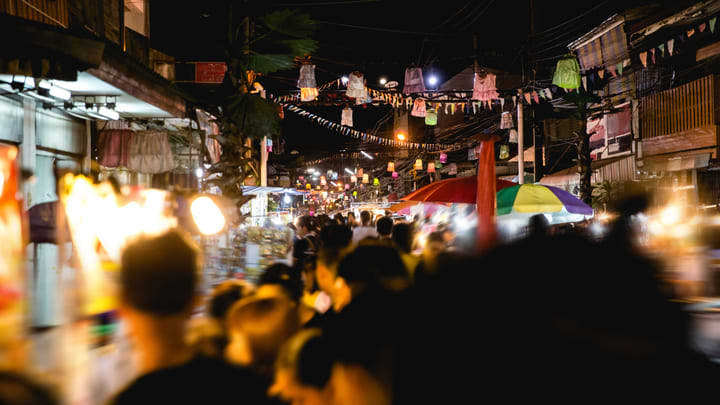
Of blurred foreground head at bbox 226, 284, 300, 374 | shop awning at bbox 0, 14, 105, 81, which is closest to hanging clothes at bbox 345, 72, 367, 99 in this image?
shop awning at bbox 0, 14, 105, 81

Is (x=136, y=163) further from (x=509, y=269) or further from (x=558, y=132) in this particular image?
(x=558, y=132)

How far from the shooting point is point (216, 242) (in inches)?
186

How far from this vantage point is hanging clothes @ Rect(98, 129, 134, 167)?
34.6 feet

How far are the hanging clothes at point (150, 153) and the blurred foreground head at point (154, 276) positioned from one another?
999 cm

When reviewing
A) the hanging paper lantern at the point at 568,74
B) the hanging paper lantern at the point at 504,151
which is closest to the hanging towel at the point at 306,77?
the hanging paper lantern at the point at 568,74

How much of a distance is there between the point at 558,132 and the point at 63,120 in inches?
837

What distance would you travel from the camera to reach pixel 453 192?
27.1ft

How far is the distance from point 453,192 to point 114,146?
808 centimetres

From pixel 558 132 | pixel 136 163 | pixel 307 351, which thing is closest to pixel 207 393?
pixel 307 351

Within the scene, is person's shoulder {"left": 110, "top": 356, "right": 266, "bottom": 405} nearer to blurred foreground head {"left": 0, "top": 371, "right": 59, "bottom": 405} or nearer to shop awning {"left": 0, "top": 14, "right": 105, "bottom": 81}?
blurred foreground head {"left": 0, "top": 371, "right": 59, "bottom": 405}

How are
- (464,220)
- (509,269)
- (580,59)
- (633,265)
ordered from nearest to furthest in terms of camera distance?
(509,269)
(633,265)
(464,220)
(580,59)

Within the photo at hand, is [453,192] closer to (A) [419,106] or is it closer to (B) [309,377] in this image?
(B) [309,377]

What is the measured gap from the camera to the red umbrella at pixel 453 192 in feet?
26.6

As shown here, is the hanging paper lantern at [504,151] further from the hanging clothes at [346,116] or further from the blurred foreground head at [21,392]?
the blurred foreground head at [21,392]
